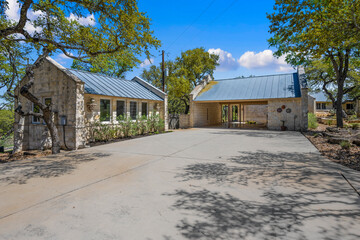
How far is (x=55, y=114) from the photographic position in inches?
404

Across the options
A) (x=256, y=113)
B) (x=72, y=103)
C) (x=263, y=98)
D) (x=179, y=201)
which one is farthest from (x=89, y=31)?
(x=256, y=113)

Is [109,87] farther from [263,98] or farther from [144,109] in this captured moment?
[263,98]

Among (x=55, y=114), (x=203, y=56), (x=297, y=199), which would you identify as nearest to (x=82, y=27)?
(x=55, y=114)

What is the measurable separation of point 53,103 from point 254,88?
16839 millimetres

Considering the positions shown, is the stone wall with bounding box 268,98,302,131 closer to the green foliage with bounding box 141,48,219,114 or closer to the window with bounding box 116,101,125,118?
the green foliage with bounding box 141,48,219,114

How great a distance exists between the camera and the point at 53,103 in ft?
34.2

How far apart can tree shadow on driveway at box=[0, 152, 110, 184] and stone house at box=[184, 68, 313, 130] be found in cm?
1488

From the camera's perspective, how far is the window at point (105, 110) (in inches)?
474

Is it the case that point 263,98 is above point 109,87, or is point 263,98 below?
below

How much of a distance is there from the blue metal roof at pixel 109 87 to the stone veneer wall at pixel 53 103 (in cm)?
106

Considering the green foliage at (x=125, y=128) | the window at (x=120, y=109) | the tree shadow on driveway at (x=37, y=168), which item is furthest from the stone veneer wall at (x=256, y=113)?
the tree shadow on driveway at (x=37, y=168)

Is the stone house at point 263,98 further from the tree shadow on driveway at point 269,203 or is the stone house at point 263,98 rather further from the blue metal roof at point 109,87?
the tree shadow on driveway at point 269,203

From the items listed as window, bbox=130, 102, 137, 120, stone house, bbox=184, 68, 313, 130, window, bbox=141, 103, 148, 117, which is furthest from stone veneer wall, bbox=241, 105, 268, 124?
window, bbox=130, 102, 137, 120

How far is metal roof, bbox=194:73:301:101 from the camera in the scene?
701 inches
